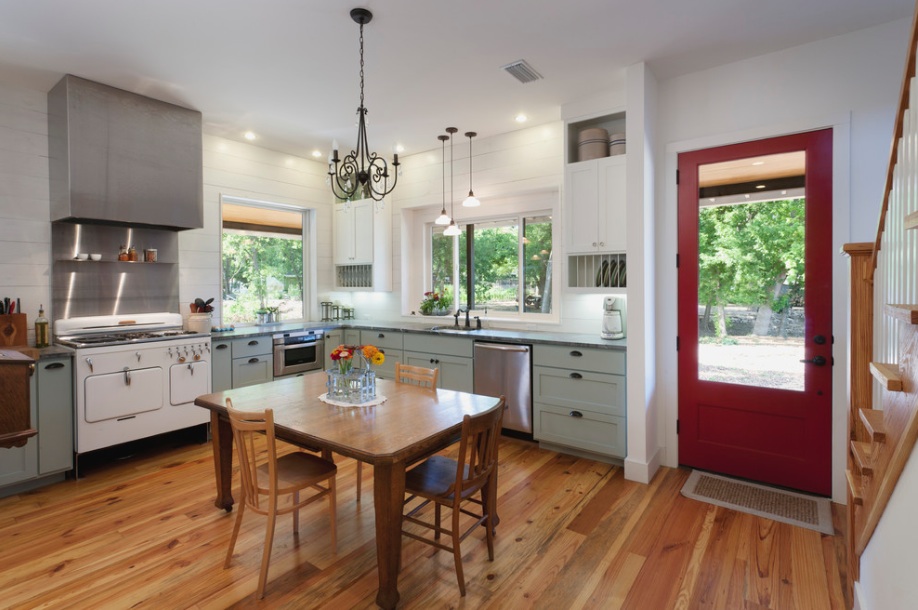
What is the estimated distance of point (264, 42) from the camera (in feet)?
9.67

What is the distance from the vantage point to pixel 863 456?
1.80 meters

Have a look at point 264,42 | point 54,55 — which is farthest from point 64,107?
point 264,42

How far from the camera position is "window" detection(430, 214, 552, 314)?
15.3 ft

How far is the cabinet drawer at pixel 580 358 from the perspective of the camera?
3479 millimetres

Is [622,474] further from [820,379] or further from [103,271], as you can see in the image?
[103,271]

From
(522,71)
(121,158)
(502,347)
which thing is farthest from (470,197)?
(121,158)

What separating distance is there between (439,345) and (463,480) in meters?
2.42

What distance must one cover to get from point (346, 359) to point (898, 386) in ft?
7.61

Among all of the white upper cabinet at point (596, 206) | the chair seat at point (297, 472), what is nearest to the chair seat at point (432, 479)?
the chair seat at point (297, 472)

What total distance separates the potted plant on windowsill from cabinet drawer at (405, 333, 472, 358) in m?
0.56

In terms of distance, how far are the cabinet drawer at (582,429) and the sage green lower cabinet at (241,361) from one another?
2.65m

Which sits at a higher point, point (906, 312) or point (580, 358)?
point (906, 312)

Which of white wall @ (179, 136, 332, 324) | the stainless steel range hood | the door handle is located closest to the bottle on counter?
the stainless steel range hood

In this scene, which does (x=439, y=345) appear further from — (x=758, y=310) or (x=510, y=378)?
(x=758, y=310)
